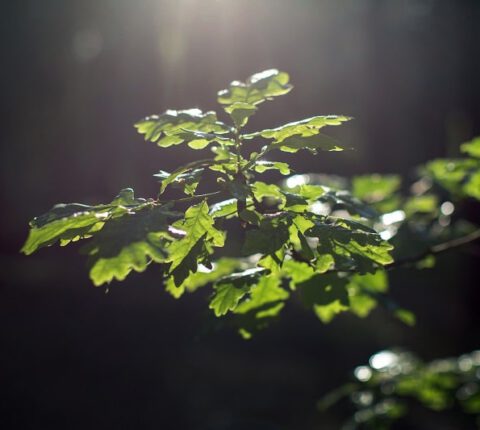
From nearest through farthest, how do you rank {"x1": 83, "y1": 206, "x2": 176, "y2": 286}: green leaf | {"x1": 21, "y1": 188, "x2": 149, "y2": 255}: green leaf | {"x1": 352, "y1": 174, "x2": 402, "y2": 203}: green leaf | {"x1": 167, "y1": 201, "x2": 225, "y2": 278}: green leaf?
{"x1": 83, "y1": 206, "x2": 176, "y2": 286}: green leaf < {"x1": 21, "y1": 188, "x2": 149, "y2": 255}: green leaf < {"x1": 167, "y1": 201, "x2": 225, "y2": 278}: green leaf < {"x1": 352, "y1": 174, "x2": 402, "y2": 203}: green leaf

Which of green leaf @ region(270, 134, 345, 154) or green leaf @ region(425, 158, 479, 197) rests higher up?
green leaf @ region(270, 134, 345, 154)

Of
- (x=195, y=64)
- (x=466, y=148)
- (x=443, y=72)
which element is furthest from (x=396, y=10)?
(x=466, y=148)

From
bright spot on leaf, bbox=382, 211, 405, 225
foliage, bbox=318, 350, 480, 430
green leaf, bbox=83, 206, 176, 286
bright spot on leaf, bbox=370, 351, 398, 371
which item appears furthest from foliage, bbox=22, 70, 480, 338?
bright spot on leaf, bbox=370, 351, 398, 371

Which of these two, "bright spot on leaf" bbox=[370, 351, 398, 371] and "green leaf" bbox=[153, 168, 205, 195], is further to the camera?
"bright spot on leaf" bbox=[370, 351, 398, 371]

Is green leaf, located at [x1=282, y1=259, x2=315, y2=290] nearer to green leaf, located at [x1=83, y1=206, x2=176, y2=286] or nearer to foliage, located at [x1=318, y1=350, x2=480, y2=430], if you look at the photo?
green leaf, located at [x1=83, y1=206, x2=176, y2=286]

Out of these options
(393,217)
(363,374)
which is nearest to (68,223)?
(393,217)

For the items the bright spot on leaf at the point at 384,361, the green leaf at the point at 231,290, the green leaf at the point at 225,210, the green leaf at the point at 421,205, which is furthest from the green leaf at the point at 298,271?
the bright spot on leaf at the point at 384,361

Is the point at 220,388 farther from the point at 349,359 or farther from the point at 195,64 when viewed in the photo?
the point at 195,64
